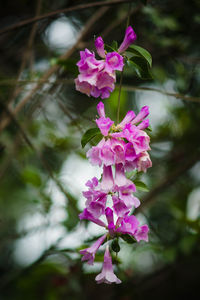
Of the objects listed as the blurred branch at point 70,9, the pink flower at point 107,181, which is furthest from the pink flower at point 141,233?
the blurred branch at point 70,9

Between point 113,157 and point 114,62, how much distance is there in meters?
0.22

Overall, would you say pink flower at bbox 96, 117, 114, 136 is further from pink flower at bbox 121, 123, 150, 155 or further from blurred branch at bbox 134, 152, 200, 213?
blurred branch at bbox 134, 152, 200, 213

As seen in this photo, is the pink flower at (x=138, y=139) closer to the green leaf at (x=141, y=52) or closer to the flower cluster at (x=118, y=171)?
the flower cluster at (x=118, y=171)

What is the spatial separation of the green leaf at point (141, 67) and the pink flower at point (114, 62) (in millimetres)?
78

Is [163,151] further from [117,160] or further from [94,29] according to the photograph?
[117,160]

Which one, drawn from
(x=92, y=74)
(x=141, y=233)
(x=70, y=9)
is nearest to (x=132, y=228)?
(x=141, y=233)

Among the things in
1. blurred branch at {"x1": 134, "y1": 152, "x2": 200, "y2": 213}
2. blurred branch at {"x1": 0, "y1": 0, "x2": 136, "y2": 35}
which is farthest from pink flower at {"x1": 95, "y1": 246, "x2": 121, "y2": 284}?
blurred branch at {"x1": 134, "y1": 152, "x2": 200, "y2": 213}

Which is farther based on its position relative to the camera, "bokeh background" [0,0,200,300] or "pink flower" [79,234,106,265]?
"bokeh background" [0,0,200,300]

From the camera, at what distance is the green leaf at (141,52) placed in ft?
2.65

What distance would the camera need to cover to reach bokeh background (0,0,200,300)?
1.93 metres

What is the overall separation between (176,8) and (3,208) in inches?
77.7

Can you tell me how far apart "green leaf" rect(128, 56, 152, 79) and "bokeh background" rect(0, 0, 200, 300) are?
3.09ft

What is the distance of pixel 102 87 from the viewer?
820 mm

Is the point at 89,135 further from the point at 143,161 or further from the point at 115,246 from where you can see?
the point at 115,246
